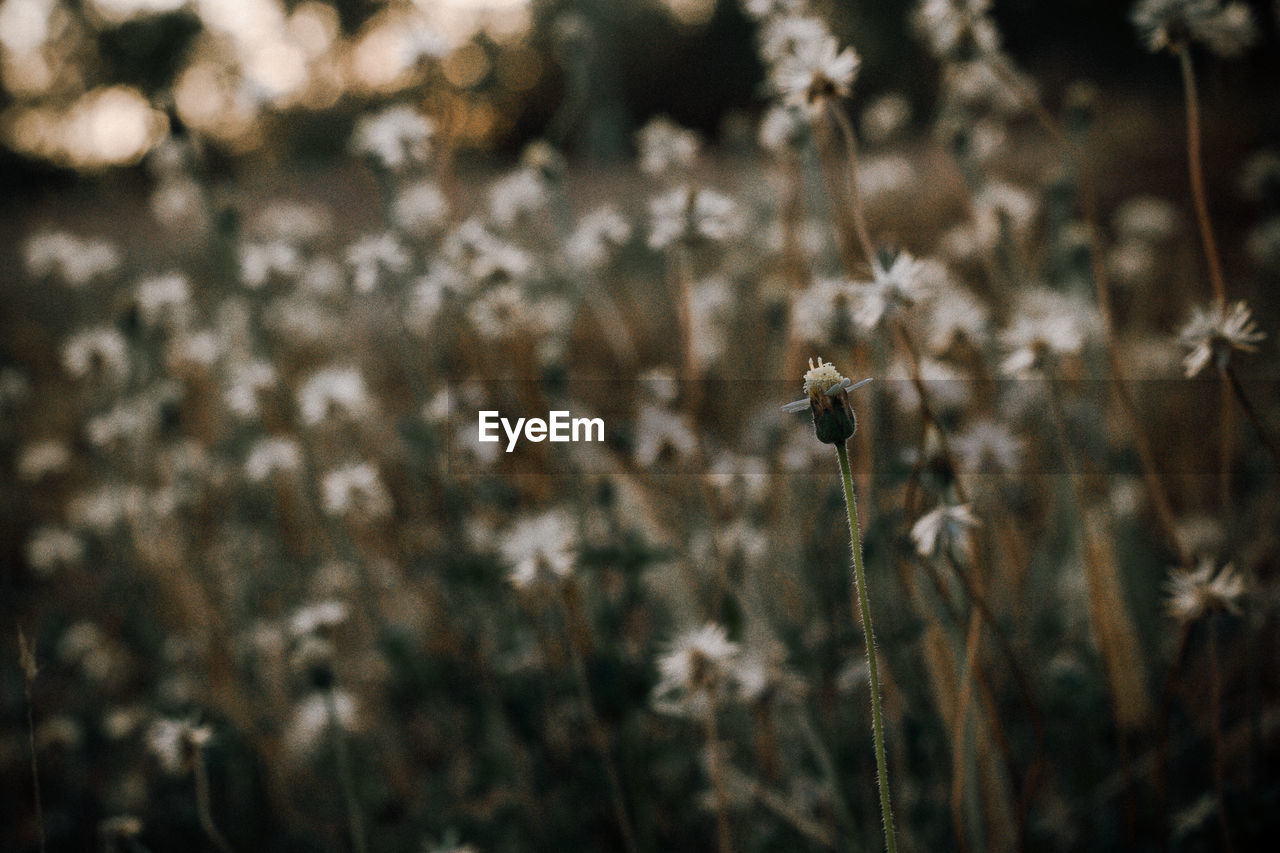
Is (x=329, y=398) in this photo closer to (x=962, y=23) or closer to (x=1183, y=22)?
(x=962, y=23)

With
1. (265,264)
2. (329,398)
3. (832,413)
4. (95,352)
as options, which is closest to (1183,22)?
(832,413)

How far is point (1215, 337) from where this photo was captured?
3.40 feet

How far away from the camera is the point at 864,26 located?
15.6 meters

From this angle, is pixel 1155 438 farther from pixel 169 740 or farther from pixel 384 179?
pixel 169 740

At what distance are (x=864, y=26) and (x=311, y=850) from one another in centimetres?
1714

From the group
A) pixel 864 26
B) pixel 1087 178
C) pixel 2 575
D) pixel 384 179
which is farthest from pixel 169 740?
pixel 864 26

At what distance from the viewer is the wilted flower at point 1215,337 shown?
102 cm

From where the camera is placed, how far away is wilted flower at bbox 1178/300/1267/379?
1.02 m

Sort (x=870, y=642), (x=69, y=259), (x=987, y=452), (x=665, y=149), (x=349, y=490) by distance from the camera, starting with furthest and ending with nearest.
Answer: (x=69, y=259), (x=665, y=149), (x=349, y=490), (x=987, y=452), (x=870, y=642)

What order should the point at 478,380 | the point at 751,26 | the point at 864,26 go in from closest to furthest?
the point at 478,380 → the point at 864,26 → the point at 751,26

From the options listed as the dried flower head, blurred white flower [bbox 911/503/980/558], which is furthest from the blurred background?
the dried flower head

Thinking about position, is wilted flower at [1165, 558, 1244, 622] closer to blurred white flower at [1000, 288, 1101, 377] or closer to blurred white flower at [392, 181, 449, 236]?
blurred white flower at [1000, 288, 1101, 377]

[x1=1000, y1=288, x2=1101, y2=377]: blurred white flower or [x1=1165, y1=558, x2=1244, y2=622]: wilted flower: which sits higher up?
[x1=1000, y1=288, x2=1101, y2=377]: blurred white flower

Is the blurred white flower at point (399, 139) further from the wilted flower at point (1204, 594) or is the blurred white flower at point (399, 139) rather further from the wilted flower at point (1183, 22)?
the wilted flower at point (1204, 594)
